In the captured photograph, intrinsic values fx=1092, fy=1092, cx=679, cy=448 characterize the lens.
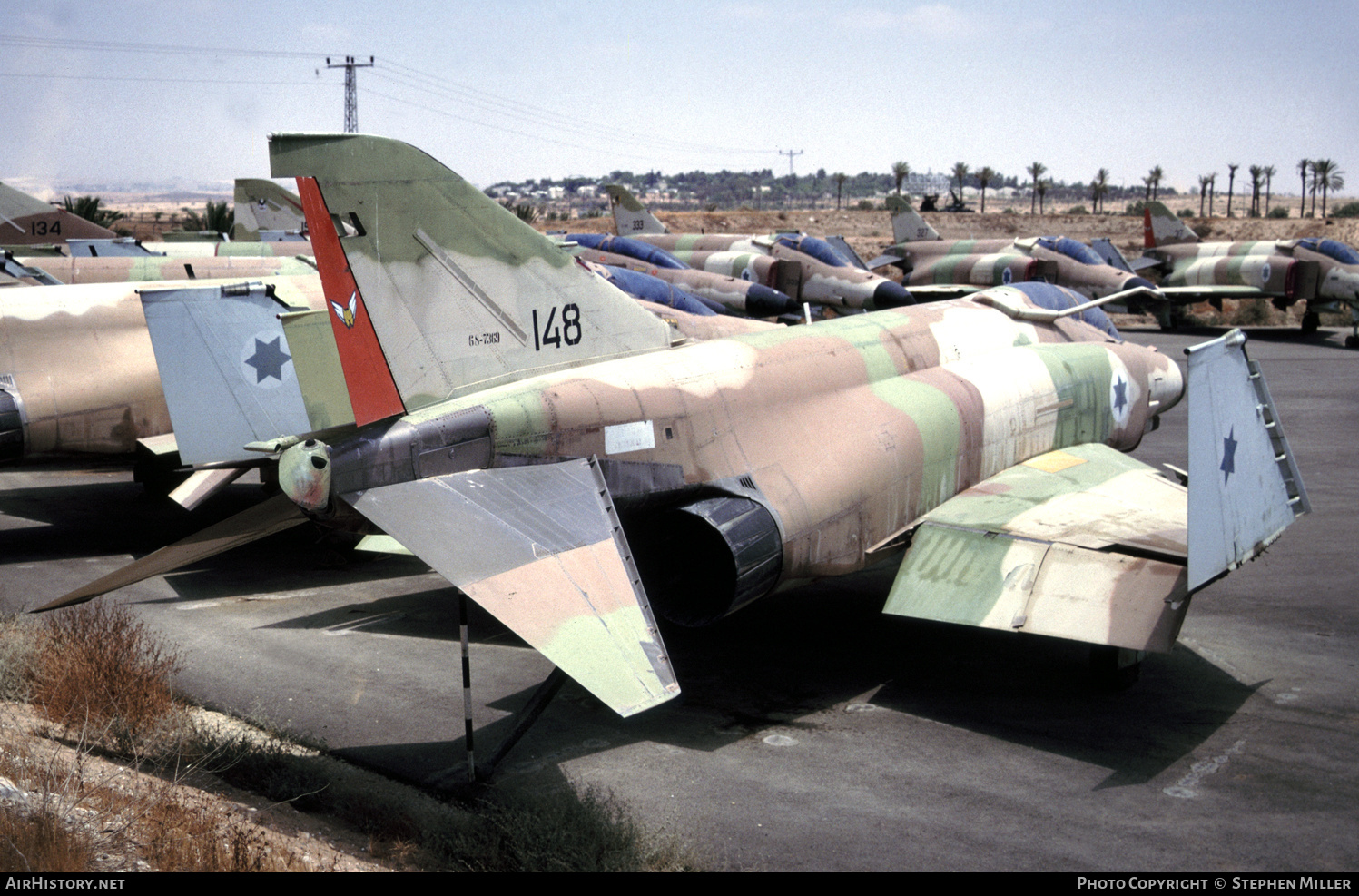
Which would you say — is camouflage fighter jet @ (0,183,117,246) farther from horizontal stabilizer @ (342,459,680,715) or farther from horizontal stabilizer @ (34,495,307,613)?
horizontal stabilizer @ (342,459,680,715)

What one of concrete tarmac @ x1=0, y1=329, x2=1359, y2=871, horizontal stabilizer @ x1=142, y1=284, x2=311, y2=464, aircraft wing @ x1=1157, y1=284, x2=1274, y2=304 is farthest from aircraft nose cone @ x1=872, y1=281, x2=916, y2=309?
horizontal stabilizer @ x1=142, y1=284, x2=311, y2=464

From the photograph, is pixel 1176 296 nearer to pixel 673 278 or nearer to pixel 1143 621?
pixel 673 278

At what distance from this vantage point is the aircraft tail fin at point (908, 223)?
1629 inches

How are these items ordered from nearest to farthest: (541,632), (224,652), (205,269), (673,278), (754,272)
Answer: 1. (541,632)
2. (224,652)
3. (205,269)
4. (673,278)
5. (754,272)

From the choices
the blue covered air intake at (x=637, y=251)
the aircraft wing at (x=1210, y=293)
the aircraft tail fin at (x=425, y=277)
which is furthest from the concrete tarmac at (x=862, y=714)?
the aircraft wing at (x=1210, y=293)

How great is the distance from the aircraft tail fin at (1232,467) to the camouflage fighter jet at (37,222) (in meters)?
27.2

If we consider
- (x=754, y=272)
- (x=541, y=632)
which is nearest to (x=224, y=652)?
(x=541, y=632)

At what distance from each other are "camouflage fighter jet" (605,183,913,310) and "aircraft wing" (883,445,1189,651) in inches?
751

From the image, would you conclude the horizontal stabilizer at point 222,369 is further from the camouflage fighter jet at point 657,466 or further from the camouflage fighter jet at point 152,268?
the camouflage fighter jet at point 152,268

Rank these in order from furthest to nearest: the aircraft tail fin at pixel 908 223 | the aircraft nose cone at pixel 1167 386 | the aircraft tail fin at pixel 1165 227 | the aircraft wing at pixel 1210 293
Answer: the aircraft tail fin at pixel 908 223, the aircraft tail fin at pixel 1165 227, the aircraft wing at pixel 1210 293, the aircraft nose cone at pixel 1167 386

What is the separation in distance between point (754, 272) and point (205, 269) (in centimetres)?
1539

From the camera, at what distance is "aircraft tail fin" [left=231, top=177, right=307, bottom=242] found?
2889 centimetres

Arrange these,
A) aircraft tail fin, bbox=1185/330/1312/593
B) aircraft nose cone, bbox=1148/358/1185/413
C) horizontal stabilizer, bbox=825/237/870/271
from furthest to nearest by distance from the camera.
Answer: horizontal stabilizer, bbox=825/237/870/271
aircraft nose cone, bbox=1148/358/1185/413
aircraft tail fin, bbox=1185/330/1312/593

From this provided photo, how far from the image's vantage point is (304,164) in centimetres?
762
